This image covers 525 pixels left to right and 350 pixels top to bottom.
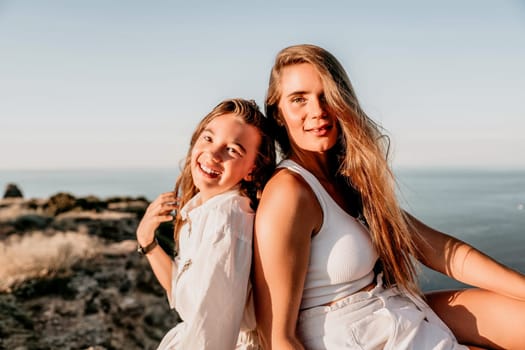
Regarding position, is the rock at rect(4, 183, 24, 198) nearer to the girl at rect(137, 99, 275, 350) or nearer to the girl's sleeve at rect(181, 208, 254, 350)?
the girl at rect(137, 99, 275, 350)

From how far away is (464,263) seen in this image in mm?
2684

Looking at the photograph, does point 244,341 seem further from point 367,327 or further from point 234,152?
point 234,152

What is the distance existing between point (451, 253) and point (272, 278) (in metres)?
1.14

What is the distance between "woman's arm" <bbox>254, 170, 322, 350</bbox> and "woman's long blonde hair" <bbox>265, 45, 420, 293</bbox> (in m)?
0.47

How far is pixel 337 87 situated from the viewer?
242cm

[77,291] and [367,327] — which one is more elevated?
[367,327]

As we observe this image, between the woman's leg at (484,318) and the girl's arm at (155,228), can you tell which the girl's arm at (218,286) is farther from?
the woman's leg at (484,318)

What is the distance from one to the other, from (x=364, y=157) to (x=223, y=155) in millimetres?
696

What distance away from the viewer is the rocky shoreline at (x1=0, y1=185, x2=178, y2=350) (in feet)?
21.9

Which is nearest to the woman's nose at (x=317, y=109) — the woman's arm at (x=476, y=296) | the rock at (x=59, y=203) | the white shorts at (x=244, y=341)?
the woman's arm at (x=476, y=296)

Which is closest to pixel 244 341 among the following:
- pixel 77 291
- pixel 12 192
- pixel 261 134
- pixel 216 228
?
pixel 216 228

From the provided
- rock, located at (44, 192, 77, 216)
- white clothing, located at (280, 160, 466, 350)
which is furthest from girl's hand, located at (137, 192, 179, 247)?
rock, located at (44, 192, 77, 216)

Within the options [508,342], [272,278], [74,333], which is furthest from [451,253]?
[74,333]

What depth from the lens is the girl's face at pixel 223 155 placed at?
97.2 inches
